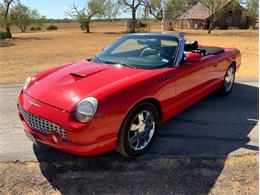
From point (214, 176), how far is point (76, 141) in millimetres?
1596

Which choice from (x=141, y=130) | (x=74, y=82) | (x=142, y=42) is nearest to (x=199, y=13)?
(x=142, y=42)

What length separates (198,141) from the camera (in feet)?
13.8

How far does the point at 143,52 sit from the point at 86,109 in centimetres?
194

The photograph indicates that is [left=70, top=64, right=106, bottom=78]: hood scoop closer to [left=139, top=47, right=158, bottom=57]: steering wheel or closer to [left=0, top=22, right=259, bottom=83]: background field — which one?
[left=139, top=47, right=158, bottom=57]: steering wheel

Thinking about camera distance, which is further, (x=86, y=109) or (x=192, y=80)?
(x=192, y=80)

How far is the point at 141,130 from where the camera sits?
376 cm

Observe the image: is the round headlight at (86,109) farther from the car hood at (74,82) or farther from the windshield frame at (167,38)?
the windshield frame at (167,38)

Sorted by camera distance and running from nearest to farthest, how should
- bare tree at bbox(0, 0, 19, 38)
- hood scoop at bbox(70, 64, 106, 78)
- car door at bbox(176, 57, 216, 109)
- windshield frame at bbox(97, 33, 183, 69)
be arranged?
hood scoop at bbox(70, 64, 106, 78)
windshield frame at bbox(97, 33, 183, 69)
car door at bbox(176, 57, 216, 109)
bare tree at bbox(0, 0, 19, 38)

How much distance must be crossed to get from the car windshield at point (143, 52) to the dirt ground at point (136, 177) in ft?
4.70

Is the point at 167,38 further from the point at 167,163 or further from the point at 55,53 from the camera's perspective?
the point at 55,53

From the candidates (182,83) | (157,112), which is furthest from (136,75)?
(182,83)

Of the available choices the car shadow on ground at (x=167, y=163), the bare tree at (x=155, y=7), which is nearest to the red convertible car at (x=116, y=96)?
the car shadow on ground at (x=167, y=163)

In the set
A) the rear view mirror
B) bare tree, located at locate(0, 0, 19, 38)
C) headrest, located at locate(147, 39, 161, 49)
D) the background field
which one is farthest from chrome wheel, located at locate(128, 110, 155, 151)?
bare tree, located at locate(0, 0, 19, 38)

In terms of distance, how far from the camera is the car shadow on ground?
10.3ft
